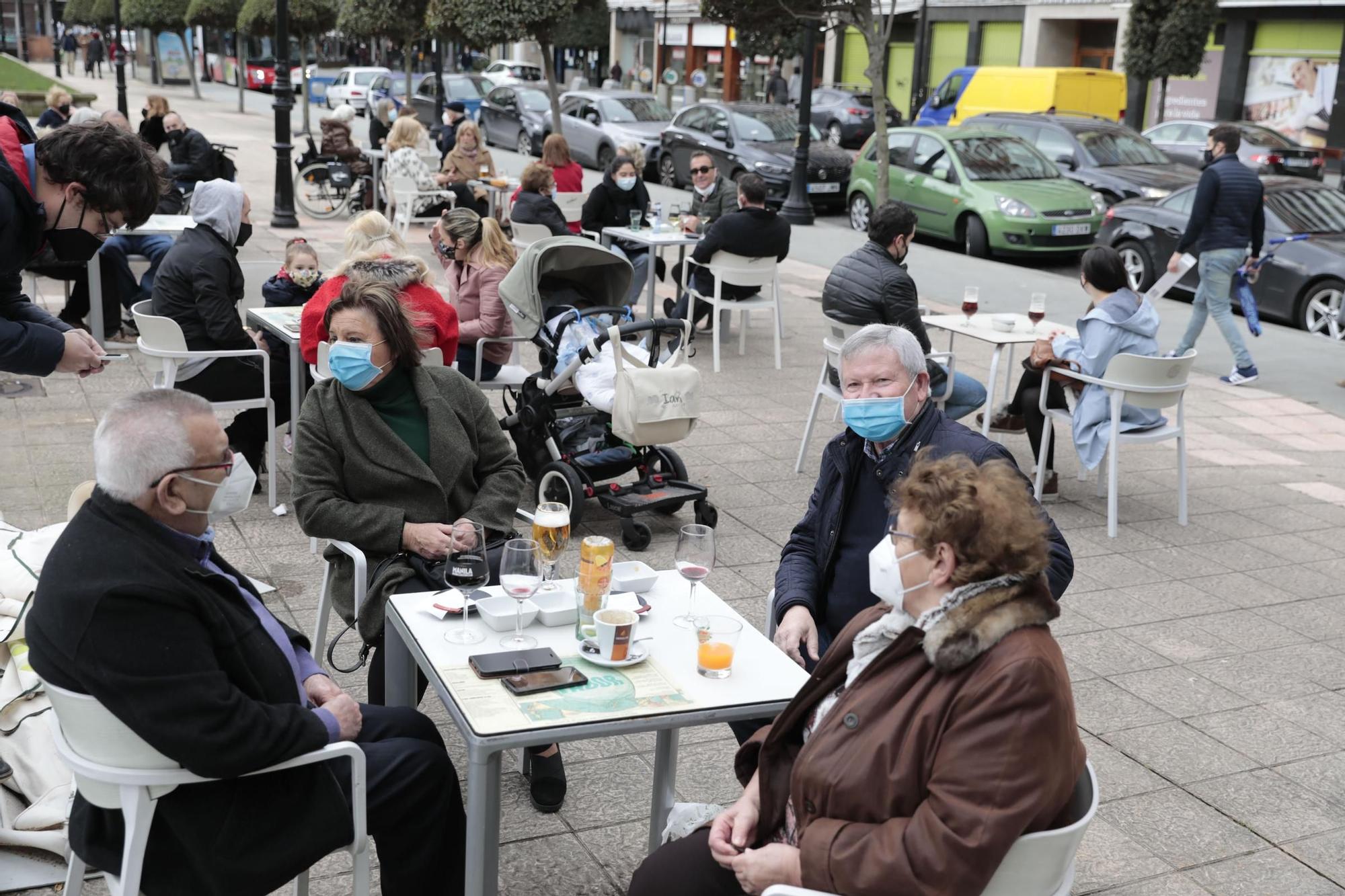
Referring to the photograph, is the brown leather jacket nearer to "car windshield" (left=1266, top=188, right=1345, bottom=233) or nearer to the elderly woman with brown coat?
the elderly woman with brown coat

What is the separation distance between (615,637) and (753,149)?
17.3m

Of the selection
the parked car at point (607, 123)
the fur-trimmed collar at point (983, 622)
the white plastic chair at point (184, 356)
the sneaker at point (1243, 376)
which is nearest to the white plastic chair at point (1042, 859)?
the fur-trimmed collar at point (983, 622)

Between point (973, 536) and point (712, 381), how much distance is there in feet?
24.0

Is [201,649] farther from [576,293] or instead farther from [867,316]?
[867,316]

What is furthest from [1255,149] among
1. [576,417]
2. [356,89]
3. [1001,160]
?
[356,89]

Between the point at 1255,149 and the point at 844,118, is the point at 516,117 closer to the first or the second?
the point at 844,118

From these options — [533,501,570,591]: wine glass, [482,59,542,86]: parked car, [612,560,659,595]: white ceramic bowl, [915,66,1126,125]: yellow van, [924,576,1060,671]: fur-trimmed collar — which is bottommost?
[612,560,659,595]: white ceramic bowl

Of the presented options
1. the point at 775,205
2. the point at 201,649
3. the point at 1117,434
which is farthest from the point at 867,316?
the point at 775,205

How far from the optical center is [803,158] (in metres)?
17.3

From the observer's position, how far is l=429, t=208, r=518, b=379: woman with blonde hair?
24.4ft

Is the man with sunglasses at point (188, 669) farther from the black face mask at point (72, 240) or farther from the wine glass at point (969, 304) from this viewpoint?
the wine glass at point (969, 304)

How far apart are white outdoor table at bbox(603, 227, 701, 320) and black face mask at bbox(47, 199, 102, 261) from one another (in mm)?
6721

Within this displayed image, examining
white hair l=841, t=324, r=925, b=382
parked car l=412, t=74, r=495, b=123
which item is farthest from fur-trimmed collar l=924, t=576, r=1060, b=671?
parked car l=412, t=74, r=495, b=123

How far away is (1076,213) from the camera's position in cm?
1533
